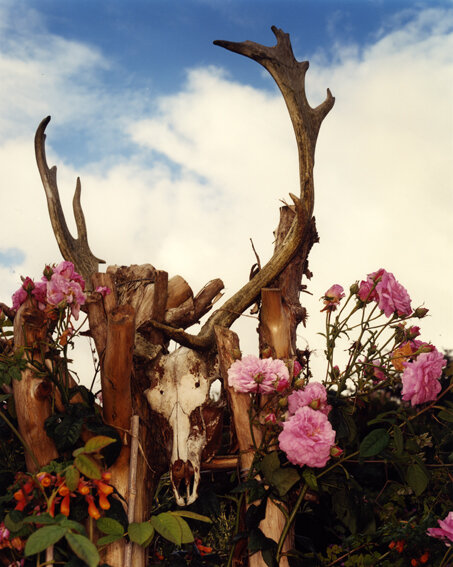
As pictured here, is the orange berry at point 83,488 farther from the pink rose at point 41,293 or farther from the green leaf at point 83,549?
the pink rose at point 41,293

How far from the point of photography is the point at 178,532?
112 inches

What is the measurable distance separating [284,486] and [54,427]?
48.7 inches

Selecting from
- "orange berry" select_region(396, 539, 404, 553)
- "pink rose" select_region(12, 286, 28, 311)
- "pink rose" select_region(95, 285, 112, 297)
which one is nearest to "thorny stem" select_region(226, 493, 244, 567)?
"orange berry" select_region(396, 539, 404, 553)

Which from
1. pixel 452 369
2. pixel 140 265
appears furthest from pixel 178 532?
pixel 140 265

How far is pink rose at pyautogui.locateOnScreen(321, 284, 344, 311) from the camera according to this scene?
3.31m

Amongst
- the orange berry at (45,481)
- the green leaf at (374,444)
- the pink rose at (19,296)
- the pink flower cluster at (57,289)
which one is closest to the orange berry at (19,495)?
the orange berry at (45,481)

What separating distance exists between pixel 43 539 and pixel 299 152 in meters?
3.10

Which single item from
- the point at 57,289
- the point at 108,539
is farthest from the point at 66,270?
the point at 108,539

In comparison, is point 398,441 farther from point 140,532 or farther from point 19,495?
point 19,495

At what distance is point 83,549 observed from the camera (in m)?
2.37

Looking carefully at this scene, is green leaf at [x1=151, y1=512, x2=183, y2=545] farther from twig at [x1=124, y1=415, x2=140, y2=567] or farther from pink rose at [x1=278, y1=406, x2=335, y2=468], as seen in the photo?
pink rose at [x1=278, y1=406, x2=335, y2=468]

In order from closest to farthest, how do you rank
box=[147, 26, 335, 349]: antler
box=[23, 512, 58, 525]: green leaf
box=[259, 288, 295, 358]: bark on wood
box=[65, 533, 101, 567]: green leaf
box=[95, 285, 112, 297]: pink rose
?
box=[65, 533, 101, 567]: green leaf, box=[23, 512, 58, 525]: green leaf, box=[95, 285, 112, 297]: pink rose, box=[259, 288, 295, 358]: bark on wood, box=[147, 26, 335, 349]: antler

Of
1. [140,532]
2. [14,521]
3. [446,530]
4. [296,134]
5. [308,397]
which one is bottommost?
[446,530]

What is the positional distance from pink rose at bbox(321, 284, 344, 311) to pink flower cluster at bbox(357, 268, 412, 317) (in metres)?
0.14
